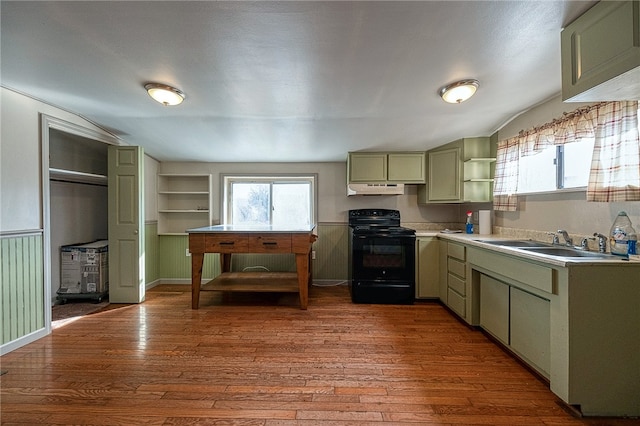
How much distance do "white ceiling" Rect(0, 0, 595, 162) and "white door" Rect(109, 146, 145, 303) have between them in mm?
486

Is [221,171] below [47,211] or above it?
above

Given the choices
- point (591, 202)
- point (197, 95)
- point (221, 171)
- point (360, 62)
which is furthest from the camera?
point (221, 171)

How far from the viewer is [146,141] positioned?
135 inches

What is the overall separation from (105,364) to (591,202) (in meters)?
3.65

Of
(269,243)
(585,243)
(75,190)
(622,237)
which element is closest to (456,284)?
(585,243)

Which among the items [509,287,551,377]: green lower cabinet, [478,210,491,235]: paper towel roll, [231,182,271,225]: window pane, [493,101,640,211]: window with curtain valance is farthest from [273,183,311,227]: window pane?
[493,101,640,211]: window with curtain valance

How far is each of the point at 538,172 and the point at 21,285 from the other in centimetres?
460

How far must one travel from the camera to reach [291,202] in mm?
4301

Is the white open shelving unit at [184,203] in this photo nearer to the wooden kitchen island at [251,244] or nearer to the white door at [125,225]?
the white door at [125,225]

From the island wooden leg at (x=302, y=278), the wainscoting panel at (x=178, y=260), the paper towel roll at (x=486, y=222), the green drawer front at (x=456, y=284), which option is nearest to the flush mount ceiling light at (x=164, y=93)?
the island wooden leg at (x=302, y=278)

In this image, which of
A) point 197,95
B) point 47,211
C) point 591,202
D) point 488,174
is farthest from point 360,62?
point 47,211

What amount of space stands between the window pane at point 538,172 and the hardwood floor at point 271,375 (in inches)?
58.3

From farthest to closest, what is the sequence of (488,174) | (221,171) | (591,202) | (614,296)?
(221,171) < (488,174) < (591,202) < (614,296)

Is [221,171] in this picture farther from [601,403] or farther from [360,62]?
[601,403]
